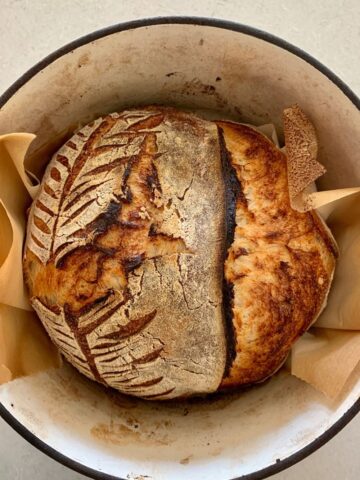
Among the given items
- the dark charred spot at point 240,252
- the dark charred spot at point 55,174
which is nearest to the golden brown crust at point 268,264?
the dark charred spot at point 240,252

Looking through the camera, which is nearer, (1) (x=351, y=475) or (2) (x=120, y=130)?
(2) (x=120, y=130)

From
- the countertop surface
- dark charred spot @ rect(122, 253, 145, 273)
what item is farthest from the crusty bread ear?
the countertop surface

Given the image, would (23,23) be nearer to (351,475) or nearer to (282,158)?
(282,158)

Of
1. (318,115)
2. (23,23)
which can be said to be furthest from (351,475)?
(23,23)

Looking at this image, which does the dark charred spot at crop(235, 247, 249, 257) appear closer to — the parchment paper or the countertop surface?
the parchment paper

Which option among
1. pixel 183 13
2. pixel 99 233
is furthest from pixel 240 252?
pixel 183 13

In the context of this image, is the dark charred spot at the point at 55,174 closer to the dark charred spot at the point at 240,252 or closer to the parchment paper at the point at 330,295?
the parchment paper at the point at 330,295
